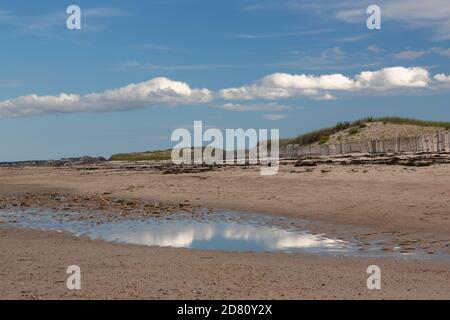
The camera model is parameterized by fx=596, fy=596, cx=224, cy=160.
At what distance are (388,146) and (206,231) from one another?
36.8m

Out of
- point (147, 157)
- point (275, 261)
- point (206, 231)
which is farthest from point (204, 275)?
point (147, 157)

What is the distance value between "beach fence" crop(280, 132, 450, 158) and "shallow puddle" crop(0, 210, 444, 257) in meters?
29.3

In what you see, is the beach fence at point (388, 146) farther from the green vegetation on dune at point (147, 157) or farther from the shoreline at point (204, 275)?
the shoreline at point (204, 275)

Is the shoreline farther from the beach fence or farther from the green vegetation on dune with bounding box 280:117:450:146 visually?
the green vegetation on dune with bounding box 280:117:450:146

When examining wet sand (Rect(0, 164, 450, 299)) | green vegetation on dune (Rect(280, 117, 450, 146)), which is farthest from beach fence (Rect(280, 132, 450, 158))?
wet sand (Rect(0, 164, 450, 299))

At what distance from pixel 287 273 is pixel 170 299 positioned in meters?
2.66

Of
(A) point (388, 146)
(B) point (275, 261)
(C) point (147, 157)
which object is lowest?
(C) point (147, 157)

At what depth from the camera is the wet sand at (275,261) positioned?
906cm

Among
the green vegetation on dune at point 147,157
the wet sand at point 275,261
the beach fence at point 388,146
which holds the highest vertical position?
the beach fence at point 388,146

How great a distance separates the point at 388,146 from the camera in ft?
167

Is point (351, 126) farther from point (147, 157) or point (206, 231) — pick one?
point (206, 231)

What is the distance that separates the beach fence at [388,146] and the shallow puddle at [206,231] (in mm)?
29344

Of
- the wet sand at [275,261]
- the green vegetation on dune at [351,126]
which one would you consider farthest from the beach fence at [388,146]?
the wet sand at [275,261]
